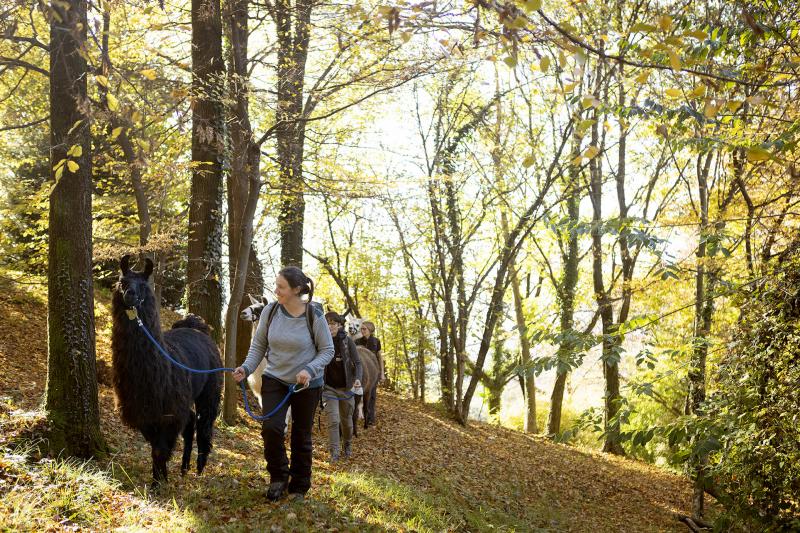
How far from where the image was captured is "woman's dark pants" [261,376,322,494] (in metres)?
5.74

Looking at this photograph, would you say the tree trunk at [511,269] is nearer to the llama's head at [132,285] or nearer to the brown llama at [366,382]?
the brown llama at [366,382]

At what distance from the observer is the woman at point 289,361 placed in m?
5.72

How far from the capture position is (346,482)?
7.21m

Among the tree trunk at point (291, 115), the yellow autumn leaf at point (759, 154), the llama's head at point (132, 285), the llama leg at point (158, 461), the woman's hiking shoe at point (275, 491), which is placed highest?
the tree trunk at point (291, 115)

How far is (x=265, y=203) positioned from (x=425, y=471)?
8263mm

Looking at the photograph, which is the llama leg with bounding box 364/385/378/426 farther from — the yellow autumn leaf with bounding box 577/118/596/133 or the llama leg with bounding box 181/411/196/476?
the yellow autumn leaf with bounding box 577/118/596/133

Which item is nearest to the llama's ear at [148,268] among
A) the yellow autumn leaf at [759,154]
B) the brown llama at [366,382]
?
the yellow autumn leaf at [759,154]

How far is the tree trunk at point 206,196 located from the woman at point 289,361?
5029 millimetres

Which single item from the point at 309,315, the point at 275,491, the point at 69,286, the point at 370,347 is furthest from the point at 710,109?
the point at 370,347

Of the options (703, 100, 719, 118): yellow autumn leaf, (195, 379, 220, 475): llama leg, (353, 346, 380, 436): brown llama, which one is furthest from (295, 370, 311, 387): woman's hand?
(353, 346, 380, 436): brown llama

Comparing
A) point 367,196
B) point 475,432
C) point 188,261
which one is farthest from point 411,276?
point 188,261

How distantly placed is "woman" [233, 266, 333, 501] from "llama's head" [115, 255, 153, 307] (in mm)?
1068

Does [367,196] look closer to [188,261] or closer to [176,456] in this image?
[188,261]

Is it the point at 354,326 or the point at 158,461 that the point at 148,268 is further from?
the point at 354,326
